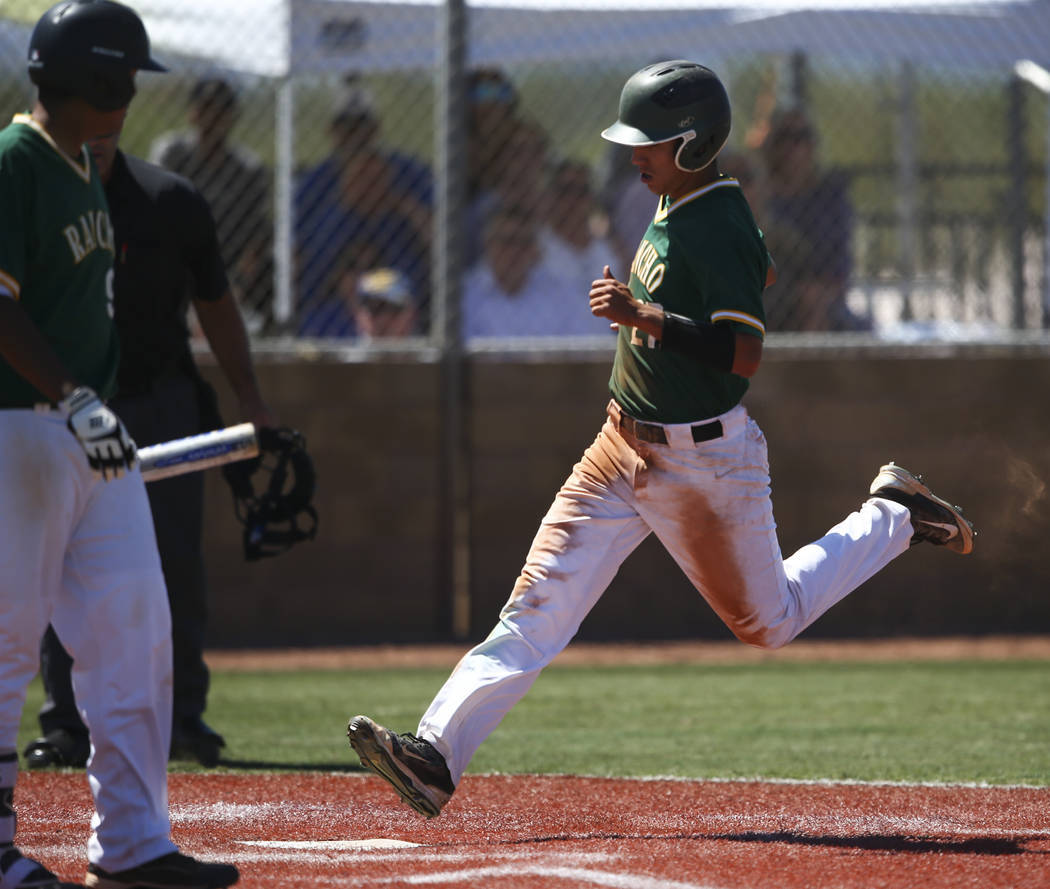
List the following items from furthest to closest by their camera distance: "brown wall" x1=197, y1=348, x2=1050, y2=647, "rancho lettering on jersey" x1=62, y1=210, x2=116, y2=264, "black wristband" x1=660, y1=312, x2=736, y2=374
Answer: "brown wall" x1=197, y1=348, x2=1050, y2=647
"black wristband" x1=660, y1=312, x2=736, y2=374
"rancho lettering on jersey" x1=62, y1=210, x2=116, y2=264

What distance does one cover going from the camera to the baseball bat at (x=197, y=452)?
479 centimetres

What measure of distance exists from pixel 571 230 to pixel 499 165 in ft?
2.00

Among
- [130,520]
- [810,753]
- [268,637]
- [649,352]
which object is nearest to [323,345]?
[268,637]

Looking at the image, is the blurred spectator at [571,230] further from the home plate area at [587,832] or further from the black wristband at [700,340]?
the black wristband at [700,340]

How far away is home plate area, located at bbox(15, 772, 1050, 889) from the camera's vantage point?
4027 millimetres

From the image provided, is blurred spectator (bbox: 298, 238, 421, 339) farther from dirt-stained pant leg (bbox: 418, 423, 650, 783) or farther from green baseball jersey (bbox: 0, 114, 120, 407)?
green baseball jersey (bbox: 0, 114, 120, 407)

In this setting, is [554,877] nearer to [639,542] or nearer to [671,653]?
[639,542]

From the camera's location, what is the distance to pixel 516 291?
10250mm

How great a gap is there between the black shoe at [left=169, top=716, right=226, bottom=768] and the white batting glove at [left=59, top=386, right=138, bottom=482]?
2.60 m

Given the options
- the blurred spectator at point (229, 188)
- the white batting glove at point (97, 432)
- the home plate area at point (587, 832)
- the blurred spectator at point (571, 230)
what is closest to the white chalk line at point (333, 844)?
the home plate area at point (587, 832)

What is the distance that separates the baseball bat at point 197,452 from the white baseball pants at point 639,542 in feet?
3.22

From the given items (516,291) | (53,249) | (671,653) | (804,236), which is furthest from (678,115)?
(804,236)

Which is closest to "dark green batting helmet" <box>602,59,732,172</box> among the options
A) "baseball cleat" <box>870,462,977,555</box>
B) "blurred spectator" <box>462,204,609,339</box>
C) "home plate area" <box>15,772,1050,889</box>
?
"baseball cleat" <box>870,462,977,555</box>

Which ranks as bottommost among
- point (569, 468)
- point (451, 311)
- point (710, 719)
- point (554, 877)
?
point (710, 719)
